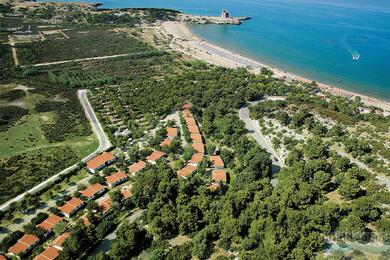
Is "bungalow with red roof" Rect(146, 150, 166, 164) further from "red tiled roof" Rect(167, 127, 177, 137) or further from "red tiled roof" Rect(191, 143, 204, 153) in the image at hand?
"red tiled roof" Rect(167, 127, 177, 137)

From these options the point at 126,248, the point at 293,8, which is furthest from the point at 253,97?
the point at 293,8

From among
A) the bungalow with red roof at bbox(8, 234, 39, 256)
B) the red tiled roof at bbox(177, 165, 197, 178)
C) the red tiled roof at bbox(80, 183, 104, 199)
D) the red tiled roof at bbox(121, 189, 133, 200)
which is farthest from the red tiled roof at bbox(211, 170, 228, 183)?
the bungalow with red roof at bbox(8, 234, 39, 256)

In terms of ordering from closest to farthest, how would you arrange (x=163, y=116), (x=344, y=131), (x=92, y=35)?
(x=344, y=131) < (x=163, y=116) < (x=92, y=35)

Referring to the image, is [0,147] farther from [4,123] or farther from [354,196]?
[354,196]

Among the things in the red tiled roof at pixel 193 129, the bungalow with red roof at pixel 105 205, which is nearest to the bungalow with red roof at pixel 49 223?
the bungalow with red roof at pixel 105 205

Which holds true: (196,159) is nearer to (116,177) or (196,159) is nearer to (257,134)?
(116,177)

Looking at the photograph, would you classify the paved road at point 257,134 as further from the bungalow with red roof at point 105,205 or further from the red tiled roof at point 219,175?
the bungalow with red roof at point 105,205

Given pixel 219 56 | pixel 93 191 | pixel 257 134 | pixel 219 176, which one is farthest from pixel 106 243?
pixel 219 56
